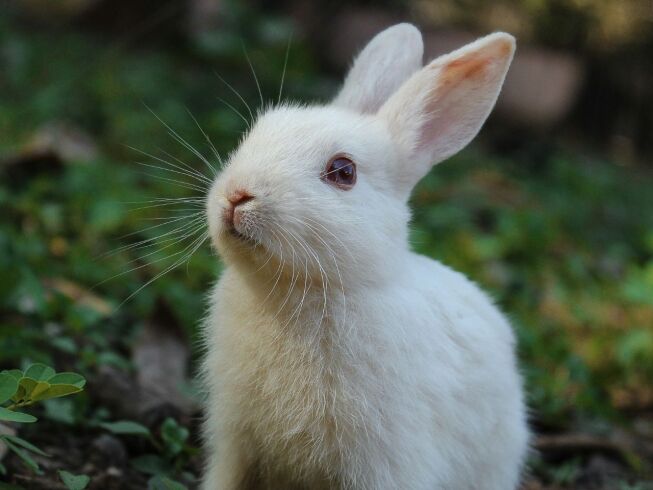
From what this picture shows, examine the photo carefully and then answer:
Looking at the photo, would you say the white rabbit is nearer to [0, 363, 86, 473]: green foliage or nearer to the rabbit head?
the rabbit head

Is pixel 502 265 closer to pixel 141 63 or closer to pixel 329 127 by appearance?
pixel 329 127

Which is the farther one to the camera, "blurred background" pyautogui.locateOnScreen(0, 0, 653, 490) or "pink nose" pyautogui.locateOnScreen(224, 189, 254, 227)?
"blurred background" pyautogui.locateOnScreen(0, 0, 653, 490)

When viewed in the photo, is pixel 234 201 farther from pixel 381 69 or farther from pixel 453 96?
pixel 381 69

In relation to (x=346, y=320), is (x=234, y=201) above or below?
above

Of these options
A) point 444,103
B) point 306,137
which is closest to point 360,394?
point 306,137

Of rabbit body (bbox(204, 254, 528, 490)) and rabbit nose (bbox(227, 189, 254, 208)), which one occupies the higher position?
rabbit nose (bbox(227, 189, 254, 208))

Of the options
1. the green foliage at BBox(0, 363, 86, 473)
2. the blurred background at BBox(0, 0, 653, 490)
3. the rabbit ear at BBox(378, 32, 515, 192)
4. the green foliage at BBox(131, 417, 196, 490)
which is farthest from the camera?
the blurred background at BBox(0, 0, 653, 490)

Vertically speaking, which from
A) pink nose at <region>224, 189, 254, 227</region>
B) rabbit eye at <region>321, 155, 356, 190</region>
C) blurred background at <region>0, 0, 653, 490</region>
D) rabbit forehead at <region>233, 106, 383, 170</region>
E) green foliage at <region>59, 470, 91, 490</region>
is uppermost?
rabbit forehead at <region>233, 106, 383, 170</region>

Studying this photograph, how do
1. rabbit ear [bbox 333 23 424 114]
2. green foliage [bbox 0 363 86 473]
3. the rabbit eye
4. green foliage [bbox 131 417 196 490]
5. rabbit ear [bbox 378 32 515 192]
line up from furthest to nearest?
1. rabbit ear [bbox 333 23 424 114]
2. green foliage [bbox 131 417 196 490]
3. rabbit ear [bbox 378 32 515 192]
4. the rabbit eye
5. green foliage [bbox 0 363 86 473]

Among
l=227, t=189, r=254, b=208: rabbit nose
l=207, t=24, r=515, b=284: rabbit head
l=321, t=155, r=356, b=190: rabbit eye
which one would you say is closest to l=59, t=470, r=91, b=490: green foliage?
l=207, t=24, r=515, b=284: rabbit head
